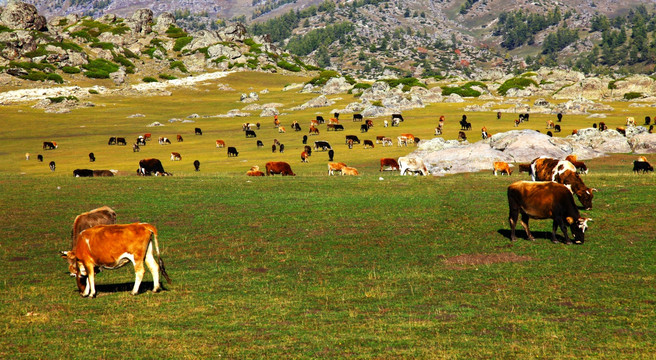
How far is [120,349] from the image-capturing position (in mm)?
11672

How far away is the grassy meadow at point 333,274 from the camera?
39.6 feet

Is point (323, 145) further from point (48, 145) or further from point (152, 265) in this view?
point (152, 265)

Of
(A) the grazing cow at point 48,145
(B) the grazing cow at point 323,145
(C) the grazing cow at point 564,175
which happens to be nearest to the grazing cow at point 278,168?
(C) the grazing cow at point 564,175

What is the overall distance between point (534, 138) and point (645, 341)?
1673 inches

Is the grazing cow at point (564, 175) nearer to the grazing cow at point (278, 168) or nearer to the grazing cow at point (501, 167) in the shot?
the grazing cow at point (501, 167)

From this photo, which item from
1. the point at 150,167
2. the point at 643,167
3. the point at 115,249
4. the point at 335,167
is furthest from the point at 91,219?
the point at 643,167

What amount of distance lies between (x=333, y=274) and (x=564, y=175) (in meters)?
14.3

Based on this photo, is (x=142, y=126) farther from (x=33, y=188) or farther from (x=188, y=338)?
(x=188, y=338)

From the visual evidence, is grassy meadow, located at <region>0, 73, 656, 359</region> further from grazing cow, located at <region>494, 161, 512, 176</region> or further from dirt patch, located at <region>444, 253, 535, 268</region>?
grazing cow, located at <region>494, 161, 512, 176</region>

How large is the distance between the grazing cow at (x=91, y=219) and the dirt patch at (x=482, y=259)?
38.5 feet

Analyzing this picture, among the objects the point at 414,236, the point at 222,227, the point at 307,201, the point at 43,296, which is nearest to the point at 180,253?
the point at 222,227

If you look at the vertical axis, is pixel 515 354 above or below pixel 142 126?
below

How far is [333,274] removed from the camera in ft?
60.0

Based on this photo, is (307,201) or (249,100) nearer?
(307,201)
